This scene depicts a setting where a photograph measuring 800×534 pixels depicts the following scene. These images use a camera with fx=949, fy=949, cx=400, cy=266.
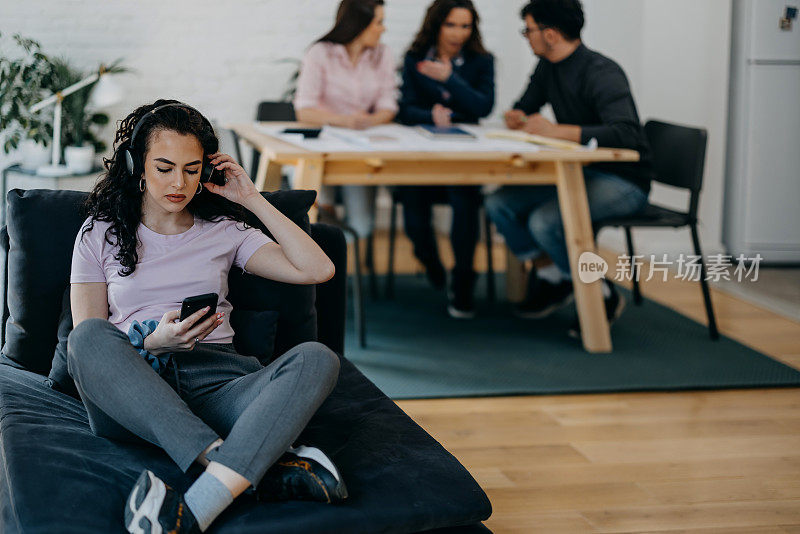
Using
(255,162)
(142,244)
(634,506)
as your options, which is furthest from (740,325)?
(142,244)

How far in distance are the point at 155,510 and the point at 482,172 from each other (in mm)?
2040

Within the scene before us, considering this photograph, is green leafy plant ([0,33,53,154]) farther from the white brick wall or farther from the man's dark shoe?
the man's dark shoe

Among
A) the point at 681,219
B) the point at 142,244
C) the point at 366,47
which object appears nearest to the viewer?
the point at 142,244

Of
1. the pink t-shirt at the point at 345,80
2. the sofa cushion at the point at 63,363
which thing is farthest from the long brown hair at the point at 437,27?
the sofa cushion at the point at 63,363

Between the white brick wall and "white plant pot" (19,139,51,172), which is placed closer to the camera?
"white plant pot" (19,139,51,172)

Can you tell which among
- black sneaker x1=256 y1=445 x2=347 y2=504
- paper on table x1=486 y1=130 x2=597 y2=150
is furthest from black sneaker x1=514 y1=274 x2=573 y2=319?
black sneaker x1=256 y1=445 x2=347 y2=504

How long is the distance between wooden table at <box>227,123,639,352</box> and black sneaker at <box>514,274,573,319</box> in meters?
0.34

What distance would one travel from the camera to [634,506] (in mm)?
2176

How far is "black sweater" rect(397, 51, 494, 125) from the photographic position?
4047 millimetres

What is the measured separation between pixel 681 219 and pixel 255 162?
1849 millimetres

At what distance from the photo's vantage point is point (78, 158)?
4418 millimetres

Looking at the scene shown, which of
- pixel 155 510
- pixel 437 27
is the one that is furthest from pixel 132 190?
pixel 437 27

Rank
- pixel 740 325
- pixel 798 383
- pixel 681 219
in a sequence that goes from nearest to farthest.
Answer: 1. pixel 798 383
2. pixel 681 219
3. pixel 740 325

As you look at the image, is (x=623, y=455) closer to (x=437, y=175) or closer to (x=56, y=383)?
(x=437, y=175)
